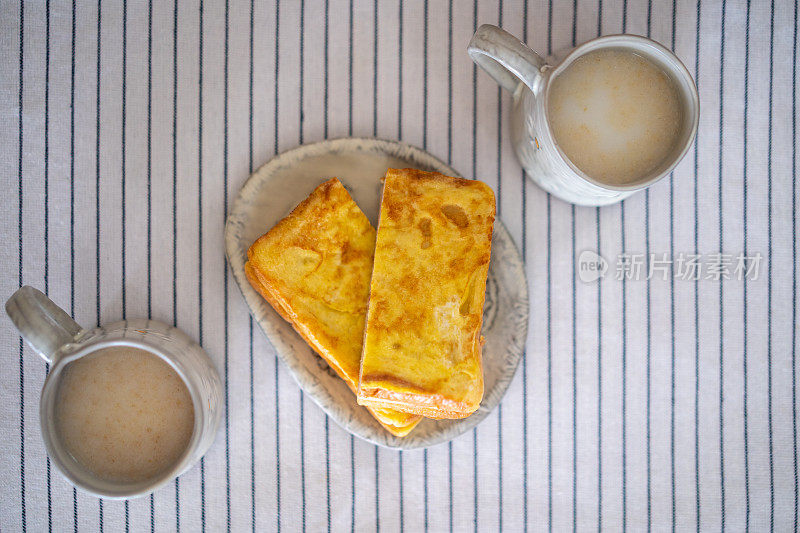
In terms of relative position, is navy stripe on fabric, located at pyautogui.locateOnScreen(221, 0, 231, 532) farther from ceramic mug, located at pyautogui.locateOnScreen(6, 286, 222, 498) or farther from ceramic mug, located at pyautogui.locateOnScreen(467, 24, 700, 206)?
ceramic mug, located at pyautogui.locateOnScreen(467, 24, 700, 206)

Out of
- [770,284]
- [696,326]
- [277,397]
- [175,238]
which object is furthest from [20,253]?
[770,284]

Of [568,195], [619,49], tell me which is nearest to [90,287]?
[568,195]

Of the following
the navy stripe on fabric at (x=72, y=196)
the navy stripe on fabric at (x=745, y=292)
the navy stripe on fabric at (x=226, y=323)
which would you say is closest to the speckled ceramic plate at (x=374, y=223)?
the navy stripe on fabric at (x=226, y=323)

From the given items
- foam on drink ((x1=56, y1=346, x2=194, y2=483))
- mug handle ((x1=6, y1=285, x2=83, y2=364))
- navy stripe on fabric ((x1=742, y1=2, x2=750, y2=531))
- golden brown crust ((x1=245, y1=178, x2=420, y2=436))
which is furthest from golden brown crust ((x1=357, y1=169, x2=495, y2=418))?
navy stripe on fabric ((x1=742, y1=2, x2=750, y2=531))

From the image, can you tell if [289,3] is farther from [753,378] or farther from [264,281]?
[753,378]

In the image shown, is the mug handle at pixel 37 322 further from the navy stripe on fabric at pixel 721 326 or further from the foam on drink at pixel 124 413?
the navy stripe on fabric at pixel 721 326

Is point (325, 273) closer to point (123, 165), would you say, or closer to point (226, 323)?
point (226, 323)
